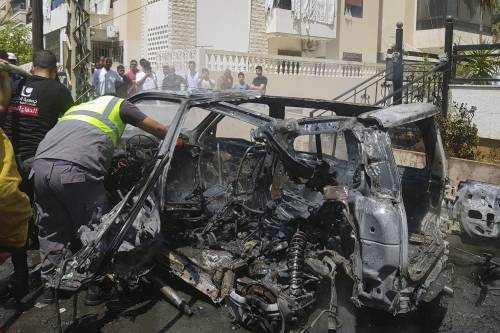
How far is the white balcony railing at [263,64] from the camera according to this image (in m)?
14.0

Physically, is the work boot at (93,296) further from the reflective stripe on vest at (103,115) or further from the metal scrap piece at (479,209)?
the metal scrap piece at (479,209)

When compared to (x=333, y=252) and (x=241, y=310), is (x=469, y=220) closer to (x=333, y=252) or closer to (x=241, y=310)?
(x=333, y=252)

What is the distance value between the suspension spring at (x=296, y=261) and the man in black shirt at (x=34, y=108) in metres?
2.52

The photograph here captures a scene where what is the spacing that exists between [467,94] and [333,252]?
6.44m

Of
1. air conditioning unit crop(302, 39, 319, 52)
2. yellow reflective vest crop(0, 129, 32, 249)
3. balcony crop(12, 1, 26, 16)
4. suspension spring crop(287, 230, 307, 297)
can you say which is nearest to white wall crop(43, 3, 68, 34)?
balcony crop(12, 1, 26, 16)

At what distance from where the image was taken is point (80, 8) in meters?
8.53

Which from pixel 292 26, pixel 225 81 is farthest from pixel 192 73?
pixel 292 26

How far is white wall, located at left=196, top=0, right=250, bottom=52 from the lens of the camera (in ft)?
58.7

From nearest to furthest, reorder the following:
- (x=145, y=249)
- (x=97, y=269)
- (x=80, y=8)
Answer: (x=97, y=269)
(x=145, y=249)
(x=80, y=8)

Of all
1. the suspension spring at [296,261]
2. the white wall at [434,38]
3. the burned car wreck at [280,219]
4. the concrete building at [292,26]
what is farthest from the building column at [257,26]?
the suspension spring at [296,261]

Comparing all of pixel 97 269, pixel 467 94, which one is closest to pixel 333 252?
pixel 97 269

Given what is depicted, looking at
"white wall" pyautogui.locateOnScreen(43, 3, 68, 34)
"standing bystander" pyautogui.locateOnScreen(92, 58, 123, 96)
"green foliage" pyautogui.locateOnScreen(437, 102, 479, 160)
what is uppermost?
"white wall" pyautogui.locateOnScreen(43, 3, 68, 34)

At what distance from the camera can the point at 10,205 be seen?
300cm

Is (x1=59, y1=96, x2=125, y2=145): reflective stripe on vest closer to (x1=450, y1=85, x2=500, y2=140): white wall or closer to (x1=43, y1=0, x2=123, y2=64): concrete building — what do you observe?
(x1=450, y1=85, x2=500, y2=140): white wall
